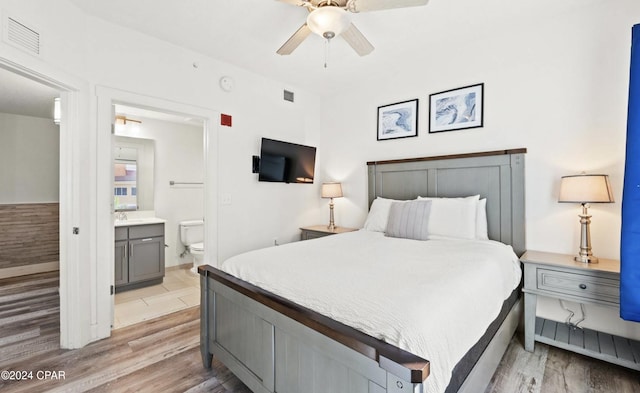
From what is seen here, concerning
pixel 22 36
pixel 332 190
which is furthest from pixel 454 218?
pixel 22 36

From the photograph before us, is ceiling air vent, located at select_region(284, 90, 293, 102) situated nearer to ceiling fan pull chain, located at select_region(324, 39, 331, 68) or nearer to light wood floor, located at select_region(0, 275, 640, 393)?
ceiling fan pull chain, located at select_region(324, 39, 331, 68)

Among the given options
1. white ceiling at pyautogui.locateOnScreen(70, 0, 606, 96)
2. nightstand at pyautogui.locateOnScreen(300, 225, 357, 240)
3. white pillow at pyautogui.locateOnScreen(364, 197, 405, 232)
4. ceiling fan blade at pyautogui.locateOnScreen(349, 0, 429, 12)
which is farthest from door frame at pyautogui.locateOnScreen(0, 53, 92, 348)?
white pillow at pyautogui.locateOnScreen(364, 197, 405, 232)

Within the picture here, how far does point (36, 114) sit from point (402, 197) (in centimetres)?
562

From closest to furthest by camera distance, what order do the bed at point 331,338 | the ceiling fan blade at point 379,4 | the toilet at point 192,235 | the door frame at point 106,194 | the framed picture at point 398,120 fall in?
the bed at point 331,338 < the ceiling fan blade at point 379,4 < the door frame at point 106,194 < the framed picture at point 398,120 < the toilet at point 192,235

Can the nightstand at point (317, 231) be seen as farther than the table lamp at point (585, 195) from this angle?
Yes

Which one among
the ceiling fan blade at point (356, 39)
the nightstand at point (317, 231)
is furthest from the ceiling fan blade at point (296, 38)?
the nightstand at point (317, 231)

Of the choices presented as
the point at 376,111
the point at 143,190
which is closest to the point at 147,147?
the point at 143,190

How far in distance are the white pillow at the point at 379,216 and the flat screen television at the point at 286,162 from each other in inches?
47.2

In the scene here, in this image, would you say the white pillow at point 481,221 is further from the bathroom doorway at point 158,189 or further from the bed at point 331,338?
the bathroom doorway at point 158,189

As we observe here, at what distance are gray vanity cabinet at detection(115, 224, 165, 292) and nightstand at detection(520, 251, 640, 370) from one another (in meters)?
4.13

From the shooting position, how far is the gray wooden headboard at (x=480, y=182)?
8.70 feet

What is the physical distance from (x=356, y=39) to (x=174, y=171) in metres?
3.64

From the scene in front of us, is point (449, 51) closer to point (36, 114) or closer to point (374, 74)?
point (374, 74)

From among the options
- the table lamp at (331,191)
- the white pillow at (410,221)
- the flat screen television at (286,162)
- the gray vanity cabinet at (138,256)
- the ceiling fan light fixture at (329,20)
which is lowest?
the gray vanity cabinet at (138,256)
